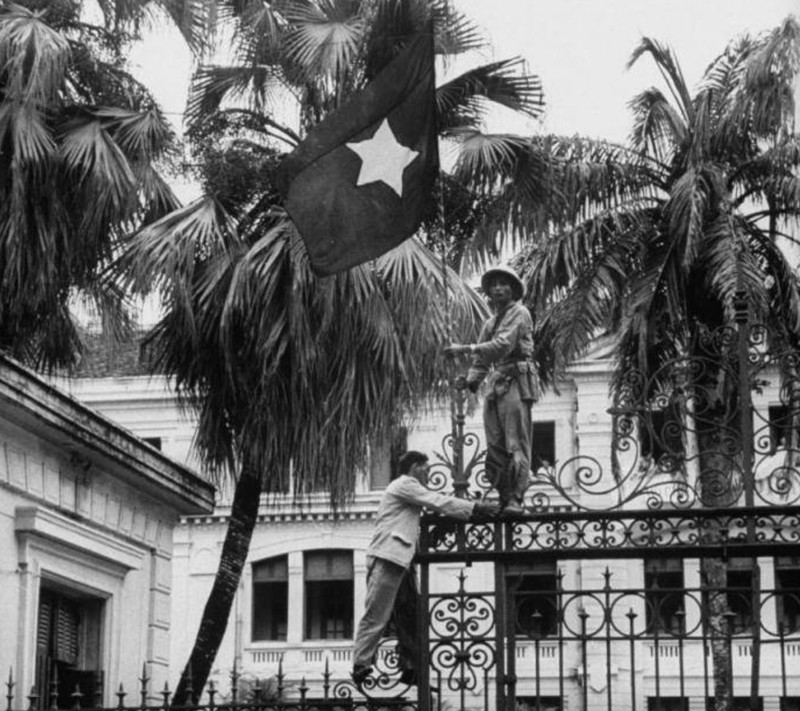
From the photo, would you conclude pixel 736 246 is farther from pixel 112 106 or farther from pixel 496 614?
pixel 496 614

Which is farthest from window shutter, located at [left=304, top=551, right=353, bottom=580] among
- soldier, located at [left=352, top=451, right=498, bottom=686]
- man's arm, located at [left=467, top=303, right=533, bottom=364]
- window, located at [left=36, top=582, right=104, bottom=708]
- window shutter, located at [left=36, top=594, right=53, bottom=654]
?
man's arm, located at [left=467, top=303, right=533, bottom=364]

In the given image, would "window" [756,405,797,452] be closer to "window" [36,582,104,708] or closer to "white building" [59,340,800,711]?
"window" [36,582,104,708]

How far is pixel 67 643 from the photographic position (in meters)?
17.0

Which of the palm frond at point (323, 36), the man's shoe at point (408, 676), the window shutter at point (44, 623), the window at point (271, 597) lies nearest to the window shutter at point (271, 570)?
the window at point (271, 597)

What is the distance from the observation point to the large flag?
12.4m

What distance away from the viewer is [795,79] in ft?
70.3

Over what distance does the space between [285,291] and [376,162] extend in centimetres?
468

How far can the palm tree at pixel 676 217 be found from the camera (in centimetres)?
2155

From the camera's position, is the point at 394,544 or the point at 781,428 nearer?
the point at 394,544

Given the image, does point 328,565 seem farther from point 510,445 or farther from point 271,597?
point 510,445

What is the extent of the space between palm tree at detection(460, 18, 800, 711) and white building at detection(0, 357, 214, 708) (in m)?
5.64

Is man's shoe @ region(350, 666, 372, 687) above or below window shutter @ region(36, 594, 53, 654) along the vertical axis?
below

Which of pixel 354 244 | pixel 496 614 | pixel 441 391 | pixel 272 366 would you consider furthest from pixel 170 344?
→ pixel 496 614

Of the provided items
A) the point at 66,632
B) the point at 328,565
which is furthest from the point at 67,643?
the point at 328,565
